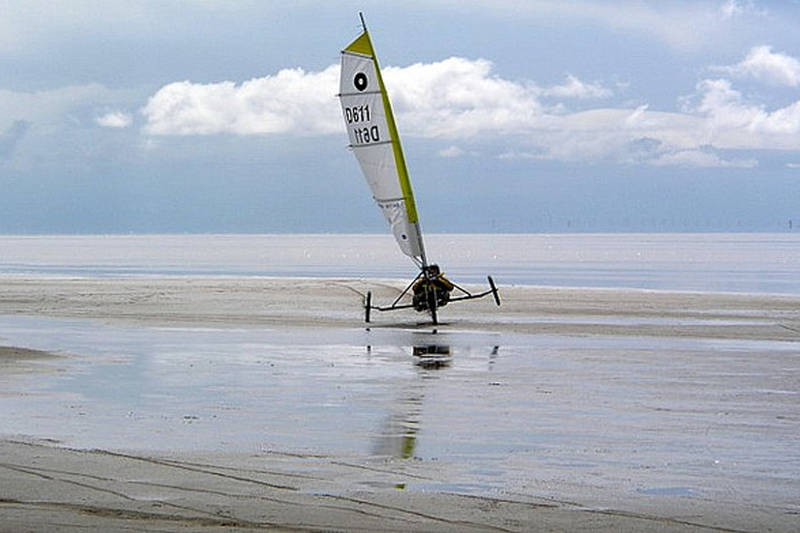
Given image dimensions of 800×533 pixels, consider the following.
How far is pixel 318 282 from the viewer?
6644 cm

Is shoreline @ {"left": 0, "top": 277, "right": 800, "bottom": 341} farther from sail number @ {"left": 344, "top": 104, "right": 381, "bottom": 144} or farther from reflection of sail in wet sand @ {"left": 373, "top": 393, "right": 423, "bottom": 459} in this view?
reflection of sail in wet sand @ {"left": 373, "top": 393, "right": 423, "bottom": 459}

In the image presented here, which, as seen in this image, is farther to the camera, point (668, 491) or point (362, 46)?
point (362, 46)

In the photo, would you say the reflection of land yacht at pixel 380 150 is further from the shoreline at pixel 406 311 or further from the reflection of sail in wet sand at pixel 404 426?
the reflection of sail in wet sand at pixel 404 426

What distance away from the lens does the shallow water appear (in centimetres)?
1485

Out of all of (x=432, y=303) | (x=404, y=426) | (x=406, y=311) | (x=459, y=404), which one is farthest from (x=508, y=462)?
(x=406, y=311)

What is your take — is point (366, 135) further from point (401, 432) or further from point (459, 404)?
point (401, 432)

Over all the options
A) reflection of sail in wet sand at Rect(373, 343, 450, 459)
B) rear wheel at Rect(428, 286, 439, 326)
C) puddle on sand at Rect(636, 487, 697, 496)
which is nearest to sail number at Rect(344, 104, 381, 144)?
rear wheel at Rect(428, 286, 439, 326)

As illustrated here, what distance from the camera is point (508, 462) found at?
48.0 ft

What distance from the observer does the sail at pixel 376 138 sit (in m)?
39.4

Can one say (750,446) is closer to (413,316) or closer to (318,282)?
(413,316)

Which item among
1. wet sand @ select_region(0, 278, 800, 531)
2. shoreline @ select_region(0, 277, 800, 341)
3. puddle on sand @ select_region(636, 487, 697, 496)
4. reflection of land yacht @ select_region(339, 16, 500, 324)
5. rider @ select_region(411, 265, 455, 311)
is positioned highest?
reflection of land yacht @ select_region(339, 16, 500, 324)

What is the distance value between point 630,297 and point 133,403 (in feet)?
121

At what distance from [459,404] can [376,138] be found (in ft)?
68.3

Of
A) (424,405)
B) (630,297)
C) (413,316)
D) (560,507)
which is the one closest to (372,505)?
(560,507)
